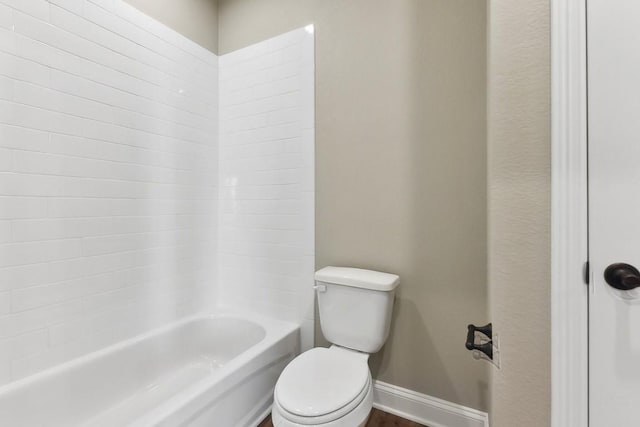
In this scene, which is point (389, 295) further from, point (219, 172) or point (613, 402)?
point (219, 172)

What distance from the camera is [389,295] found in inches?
56.3

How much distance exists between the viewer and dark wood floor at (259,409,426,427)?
58.5 inches

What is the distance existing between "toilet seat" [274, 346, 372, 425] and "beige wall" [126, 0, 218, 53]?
211 centimetres

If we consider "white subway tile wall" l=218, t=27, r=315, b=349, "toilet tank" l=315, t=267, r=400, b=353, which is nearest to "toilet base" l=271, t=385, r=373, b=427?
"toilet tank" l=315, t=267, r=400, b=353

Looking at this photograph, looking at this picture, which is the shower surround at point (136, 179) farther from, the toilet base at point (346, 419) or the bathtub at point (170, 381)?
the toilet base at point (346, 419)

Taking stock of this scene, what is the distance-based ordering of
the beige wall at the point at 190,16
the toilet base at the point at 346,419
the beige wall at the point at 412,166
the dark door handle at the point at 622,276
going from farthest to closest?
1. the beige wall at the point at 190,16
2. the beige wall at the point at 412,166
3. the toilet base at the point at 346,419
4. the dark door handle at the point at 622,276

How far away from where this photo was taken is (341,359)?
1361 millimetres

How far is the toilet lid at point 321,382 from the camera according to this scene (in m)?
1.05

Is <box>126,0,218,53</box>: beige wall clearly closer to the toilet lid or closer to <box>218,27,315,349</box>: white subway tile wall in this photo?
<box>218,27,315,349</box>: white subway tile wall

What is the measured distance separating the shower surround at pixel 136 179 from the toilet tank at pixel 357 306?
30 cm

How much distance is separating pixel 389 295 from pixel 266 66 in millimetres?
1643

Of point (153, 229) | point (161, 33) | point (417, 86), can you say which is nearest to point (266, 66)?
point (161, 33)

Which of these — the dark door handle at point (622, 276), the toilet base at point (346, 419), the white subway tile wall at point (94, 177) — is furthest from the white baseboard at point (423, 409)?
the white subway tile wall at point (94, 177)

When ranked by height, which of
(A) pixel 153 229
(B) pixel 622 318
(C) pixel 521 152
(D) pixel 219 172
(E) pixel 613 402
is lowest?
(E) pixel 613 402
